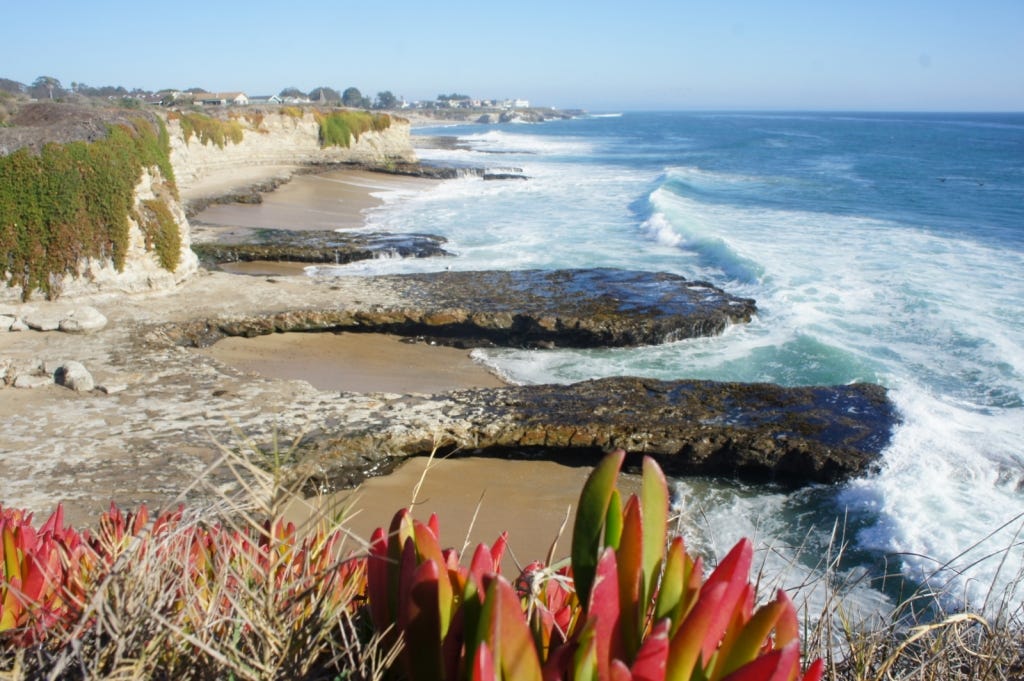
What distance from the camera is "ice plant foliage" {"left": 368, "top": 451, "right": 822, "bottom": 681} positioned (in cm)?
150

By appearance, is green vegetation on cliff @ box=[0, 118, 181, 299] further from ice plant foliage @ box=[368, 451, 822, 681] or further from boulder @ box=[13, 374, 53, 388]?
ice plant foliage @ box=[368, 451, 822, 681]

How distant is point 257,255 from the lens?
1723 cm

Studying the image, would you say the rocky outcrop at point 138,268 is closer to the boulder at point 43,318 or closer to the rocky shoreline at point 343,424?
the boulder at point 43,318

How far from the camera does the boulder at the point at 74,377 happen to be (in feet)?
26.3

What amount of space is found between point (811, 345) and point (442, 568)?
1207cm

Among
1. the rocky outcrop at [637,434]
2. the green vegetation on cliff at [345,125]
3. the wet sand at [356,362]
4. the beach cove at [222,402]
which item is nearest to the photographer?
the beach cove at [222,402]

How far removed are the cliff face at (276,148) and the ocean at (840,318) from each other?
794cm

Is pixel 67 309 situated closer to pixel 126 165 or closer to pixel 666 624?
pixel 126 165

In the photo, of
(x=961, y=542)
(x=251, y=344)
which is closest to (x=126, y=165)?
(x=251, y=344)

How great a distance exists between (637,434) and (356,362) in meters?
4.65

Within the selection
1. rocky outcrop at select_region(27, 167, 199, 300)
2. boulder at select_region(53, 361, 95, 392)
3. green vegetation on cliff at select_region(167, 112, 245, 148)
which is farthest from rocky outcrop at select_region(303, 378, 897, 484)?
green vegetation on cliff at select_region(167, 112, 245, 148)

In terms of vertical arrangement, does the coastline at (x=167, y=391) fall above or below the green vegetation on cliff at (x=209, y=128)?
below

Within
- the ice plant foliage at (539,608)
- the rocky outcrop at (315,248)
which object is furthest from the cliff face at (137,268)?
the ice plant foliage at (539,608)

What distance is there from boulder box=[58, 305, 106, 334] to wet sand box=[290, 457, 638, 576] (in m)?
5.22
